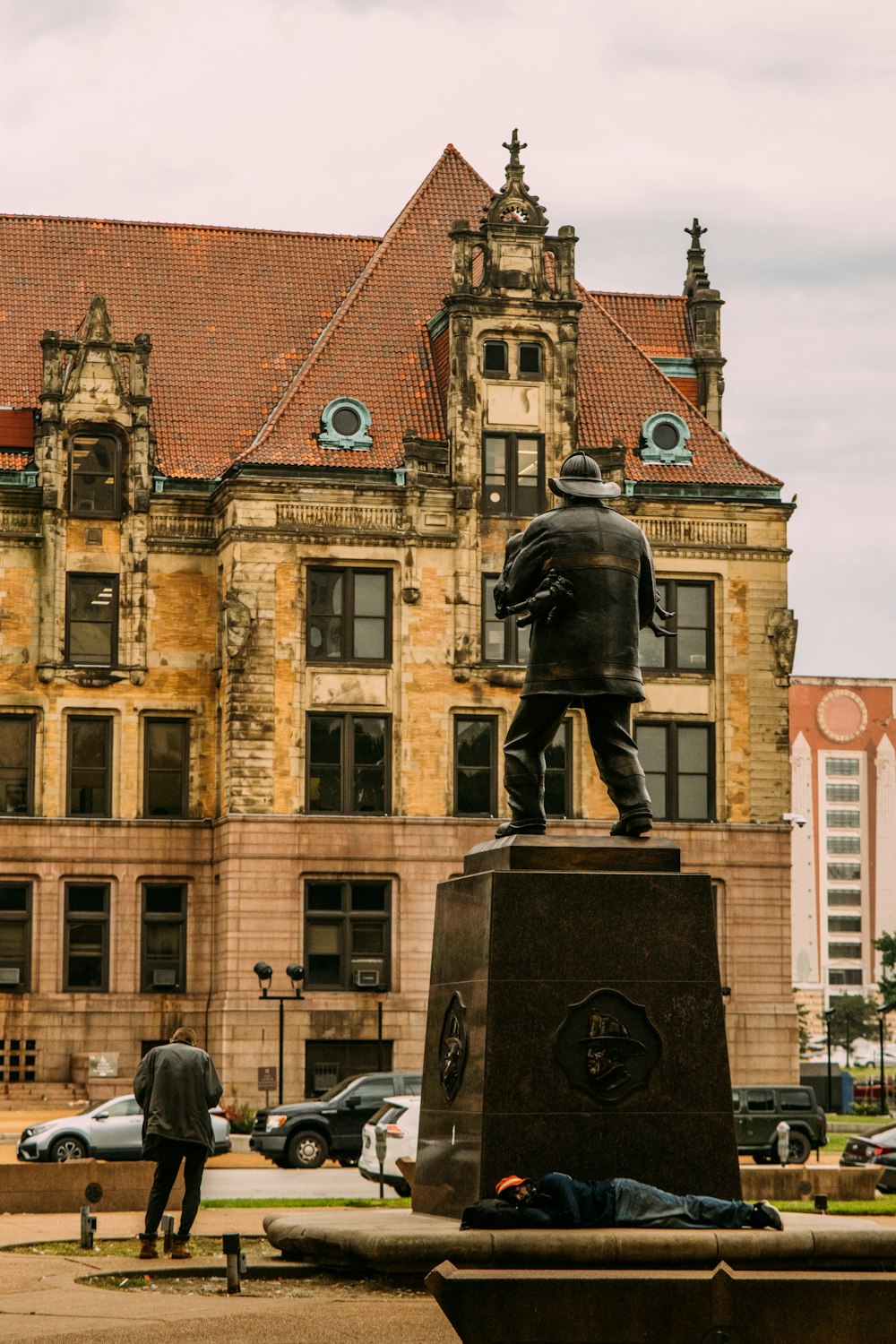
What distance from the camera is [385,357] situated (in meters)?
57.1

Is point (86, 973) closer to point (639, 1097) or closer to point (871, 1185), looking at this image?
point (871, 1185)

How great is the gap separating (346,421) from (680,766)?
11834 mm

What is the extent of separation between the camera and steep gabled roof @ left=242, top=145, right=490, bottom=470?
2160 inches

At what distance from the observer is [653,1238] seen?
14.8 m

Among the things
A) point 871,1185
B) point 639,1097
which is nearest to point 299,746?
point 871,1185

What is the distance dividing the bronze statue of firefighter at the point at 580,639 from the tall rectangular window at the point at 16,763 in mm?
37093

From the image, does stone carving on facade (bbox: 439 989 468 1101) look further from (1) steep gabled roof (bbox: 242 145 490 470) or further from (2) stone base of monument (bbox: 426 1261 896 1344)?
(1) steep gabled roof (bbox: 242 145 490 470)

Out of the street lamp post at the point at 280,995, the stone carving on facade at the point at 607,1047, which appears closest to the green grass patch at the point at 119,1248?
the stone carving on facade at the point at 607,1047

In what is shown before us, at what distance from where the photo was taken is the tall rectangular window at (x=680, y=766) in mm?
55719

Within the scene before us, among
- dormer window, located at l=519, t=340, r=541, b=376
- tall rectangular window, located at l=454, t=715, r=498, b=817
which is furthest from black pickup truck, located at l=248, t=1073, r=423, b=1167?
dormer window, located at l=519, t=340, r=541, b=376

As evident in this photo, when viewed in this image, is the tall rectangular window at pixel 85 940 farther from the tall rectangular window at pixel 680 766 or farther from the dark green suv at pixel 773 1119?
the dark green suv at pixel 773 1119

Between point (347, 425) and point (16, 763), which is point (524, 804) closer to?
point (16, 763)

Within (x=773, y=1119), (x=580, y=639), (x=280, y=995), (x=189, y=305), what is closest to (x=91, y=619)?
(x=189, y=305)

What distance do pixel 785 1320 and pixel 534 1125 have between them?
3.44 meters
